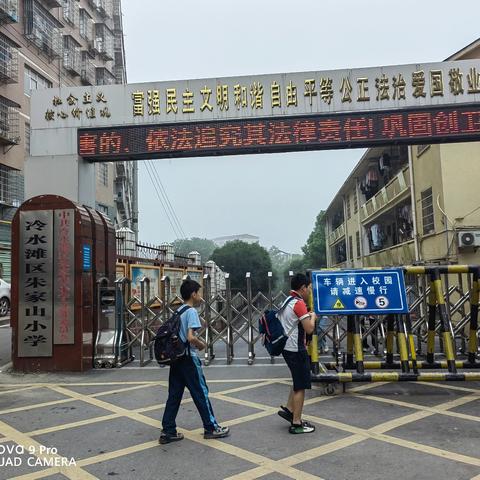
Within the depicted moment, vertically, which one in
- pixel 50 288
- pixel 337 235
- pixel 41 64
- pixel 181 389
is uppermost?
pixel 41 64

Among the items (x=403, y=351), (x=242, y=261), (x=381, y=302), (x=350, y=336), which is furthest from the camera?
(x=242, y=261)

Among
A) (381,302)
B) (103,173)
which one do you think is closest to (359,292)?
(381,302)

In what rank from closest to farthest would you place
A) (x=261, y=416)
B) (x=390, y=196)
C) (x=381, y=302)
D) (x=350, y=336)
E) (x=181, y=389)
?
(x=181, y=389)
(x=261, y=416)
(x=381, y=302)
(x=350, y=336)
(x=390, y=196)

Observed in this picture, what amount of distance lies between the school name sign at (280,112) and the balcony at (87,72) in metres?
25.9

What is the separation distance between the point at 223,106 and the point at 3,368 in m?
5.62

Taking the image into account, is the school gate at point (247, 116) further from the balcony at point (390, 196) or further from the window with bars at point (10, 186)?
the window with bars at point (10, 186)

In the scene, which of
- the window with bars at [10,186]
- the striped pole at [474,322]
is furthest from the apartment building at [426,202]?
the window with bars at [10,186]

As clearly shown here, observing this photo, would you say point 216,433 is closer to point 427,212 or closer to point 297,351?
point 297,351

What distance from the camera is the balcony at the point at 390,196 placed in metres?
17.6

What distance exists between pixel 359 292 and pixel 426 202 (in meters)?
10.8

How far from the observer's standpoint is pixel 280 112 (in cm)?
835

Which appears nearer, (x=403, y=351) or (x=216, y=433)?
(x=216, y=433)

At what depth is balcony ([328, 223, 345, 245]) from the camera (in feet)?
114

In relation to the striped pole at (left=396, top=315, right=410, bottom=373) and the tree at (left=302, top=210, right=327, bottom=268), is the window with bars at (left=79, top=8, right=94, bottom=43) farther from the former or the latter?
the striped pole at (left=396, top=315, right=410, bottom=373)
